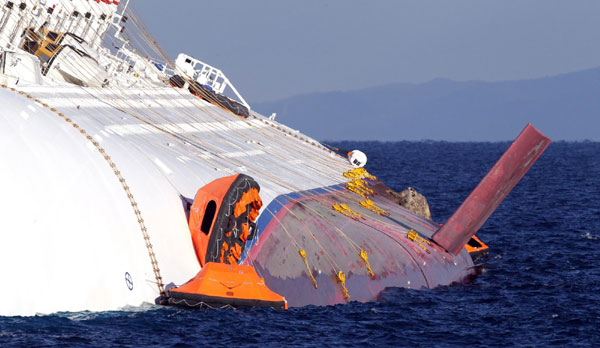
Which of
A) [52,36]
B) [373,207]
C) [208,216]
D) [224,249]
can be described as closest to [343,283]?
[224,249]

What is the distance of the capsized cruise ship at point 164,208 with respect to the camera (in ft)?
115

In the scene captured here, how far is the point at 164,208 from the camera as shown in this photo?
40.0 meters

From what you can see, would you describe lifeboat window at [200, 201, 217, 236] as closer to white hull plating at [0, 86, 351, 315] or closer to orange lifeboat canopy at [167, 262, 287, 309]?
white hull plating at [0, 86, 351, 315]

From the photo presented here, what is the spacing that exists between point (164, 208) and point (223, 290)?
5547mm

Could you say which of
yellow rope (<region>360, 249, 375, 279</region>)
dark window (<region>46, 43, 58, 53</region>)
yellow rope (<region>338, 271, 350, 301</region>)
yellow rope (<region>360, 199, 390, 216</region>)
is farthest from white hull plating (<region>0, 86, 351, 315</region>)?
dark window (<region>46, 43, 58, 53</region>)

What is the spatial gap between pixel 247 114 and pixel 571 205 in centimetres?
3815

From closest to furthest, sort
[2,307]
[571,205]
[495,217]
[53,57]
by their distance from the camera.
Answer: [2,307] → [53,57] → [495,217] → [571,205]

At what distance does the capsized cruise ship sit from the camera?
35094mm

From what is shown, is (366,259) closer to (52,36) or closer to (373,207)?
(373,207)

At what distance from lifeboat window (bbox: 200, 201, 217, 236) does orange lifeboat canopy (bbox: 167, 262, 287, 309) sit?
3.17 metres

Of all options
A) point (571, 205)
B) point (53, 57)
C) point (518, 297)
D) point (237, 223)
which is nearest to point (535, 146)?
point (518, 297)

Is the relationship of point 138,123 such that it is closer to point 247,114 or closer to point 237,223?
point 237,223

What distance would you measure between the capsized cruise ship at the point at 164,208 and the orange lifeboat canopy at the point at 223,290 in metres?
A: 0.05

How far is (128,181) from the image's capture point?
131 ft
